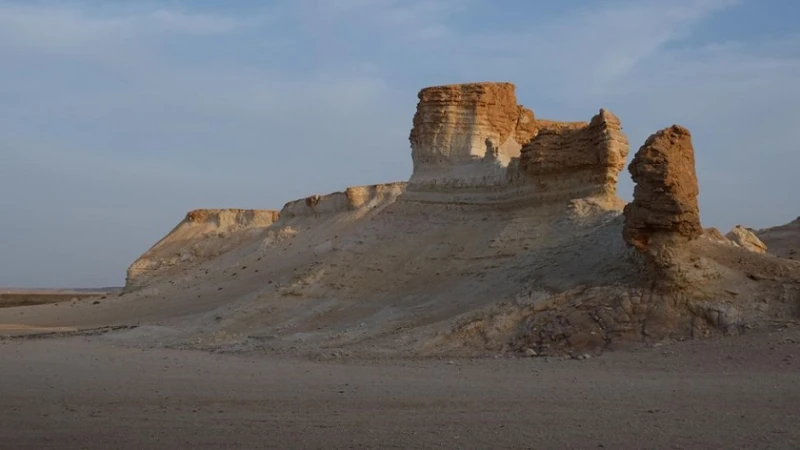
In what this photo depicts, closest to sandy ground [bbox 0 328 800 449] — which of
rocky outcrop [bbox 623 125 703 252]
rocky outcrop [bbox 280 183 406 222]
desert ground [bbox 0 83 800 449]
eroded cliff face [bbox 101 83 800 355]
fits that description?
desert ground [bbox 0 83 800 449]

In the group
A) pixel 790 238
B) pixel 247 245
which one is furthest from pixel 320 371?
pixel 247 245

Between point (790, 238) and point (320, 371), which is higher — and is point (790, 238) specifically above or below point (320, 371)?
above

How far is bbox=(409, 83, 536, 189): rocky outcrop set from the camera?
2566 cm

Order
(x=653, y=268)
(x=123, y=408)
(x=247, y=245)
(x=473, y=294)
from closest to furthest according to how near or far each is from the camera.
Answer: (x=123, y=408)
(x=653, y=268)
(x=473, y=294)
(x=247, y=245)

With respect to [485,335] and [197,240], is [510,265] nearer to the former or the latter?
[485,335]

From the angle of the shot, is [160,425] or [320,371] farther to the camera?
[320,371]

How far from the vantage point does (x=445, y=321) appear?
17.9 metres

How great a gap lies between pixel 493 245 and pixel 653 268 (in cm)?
607

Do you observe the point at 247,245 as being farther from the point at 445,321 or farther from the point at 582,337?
the point at 582,337

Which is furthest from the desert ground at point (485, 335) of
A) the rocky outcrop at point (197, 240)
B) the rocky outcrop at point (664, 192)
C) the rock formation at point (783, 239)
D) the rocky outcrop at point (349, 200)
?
the rocky outcrop at point (197, 240)

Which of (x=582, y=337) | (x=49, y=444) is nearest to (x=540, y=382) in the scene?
(x=582, y=337)

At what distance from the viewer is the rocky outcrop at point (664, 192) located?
15.5m

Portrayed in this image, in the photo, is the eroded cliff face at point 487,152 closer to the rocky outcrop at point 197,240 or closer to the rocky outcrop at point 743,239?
the rocky outcrop at point 743,239

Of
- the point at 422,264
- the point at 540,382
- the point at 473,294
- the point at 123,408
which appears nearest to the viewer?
the point at 123,408
